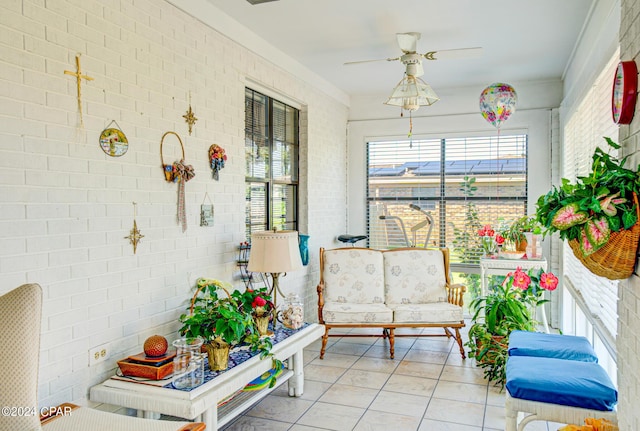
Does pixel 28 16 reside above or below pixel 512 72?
below

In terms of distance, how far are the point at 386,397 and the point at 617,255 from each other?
2368 mm

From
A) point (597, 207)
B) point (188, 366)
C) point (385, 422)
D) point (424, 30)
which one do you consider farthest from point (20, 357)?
point (424, 30)

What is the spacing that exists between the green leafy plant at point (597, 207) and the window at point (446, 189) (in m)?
4.34

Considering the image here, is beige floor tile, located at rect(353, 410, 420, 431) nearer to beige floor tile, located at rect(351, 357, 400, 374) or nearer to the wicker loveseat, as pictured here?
beige floor tile, located at rect(351, 357, 400, 374)

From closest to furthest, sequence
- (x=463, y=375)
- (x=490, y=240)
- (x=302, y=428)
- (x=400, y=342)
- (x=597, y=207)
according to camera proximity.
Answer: (x=597, y=207), (x=302, y=428), (x=463, y=375), (x=400, y=342), (x=490, y=240)

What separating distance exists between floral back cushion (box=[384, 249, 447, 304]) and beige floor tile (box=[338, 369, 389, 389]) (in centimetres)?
97

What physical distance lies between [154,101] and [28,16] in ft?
2.89

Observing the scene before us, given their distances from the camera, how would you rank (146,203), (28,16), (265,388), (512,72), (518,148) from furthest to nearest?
(518,148)
(512,72)
(265,388)
(146,203)
(28,16)

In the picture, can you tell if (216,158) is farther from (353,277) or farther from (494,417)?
(494,417)

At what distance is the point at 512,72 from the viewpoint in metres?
5.47

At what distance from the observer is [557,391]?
2.33m

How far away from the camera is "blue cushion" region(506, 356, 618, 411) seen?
2.27m

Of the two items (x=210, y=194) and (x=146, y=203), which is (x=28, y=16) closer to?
(x=146, y=203)

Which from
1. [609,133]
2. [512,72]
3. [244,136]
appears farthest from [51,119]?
[512,72]
